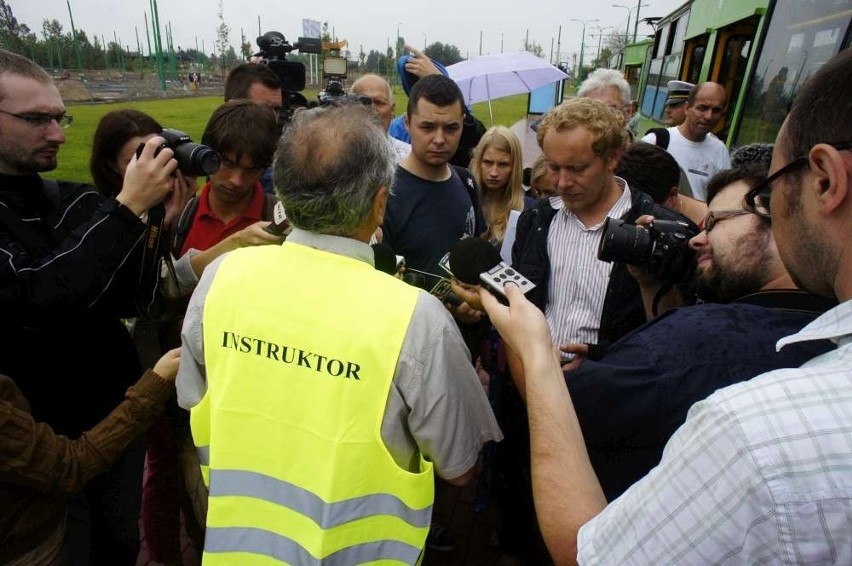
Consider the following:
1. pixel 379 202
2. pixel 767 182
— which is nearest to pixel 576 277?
pixel 379 202

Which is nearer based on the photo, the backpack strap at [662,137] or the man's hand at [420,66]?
the man's hand at [420,66]

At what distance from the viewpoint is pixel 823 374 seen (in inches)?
28.4

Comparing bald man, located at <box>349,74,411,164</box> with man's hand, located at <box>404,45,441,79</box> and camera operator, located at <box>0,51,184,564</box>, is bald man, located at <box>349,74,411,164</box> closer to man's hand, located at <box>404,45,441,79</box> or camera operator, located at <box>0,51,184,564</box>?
man's hand, located at <box>404,45,441,79</box>

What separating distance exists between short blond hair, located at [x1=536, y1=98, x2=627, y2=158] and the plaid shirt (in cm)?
156

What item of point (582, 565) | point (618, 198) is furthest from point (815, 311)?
point (618, 198)

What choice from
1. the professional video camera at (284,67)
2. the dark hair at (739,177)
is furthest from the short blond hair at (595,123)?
the professional video camera at (284,67)

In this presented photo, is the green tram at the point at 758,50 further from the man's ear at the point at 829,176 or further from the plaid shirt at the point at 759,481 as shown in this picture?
the plaid shirt at the point at 759,481

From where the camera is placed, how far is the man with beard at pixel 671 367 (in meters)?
1.21

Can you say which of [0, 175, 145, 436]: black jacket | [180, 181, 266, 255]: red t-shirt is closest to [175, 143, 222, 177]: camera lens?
[0, 175, 145, 436]: black jacket

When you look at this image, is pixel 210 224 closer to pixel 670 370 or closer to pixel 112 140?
pixel 112 140

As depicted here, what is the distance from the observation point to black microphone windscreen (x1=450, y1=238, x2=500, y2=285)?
173 centimetres

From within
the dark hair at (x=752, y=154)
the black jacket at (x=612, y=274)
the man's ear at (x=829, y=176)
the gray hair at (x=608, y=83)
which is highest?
the gray hair at (x=608, y=83)

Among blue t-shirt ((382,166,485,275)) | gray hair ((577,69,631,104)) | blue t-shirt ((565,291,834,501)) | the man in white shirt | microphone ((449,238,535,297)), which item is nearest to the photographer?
blue t-shirt ((565,291,834,501))

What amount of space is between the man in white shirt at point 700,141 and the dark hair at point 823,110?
391 centimetres
